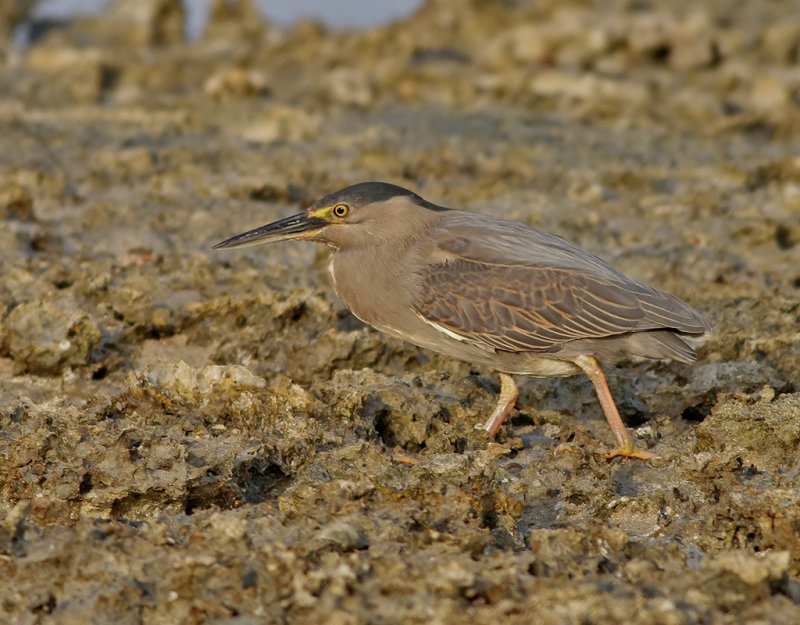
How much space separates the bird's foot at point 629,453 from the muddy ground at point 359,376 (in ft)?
0.18

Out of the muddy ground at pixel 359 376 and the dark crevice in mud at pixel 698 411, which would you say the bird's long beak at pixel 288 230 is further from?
the dark crevice in mud at pixel 698 411

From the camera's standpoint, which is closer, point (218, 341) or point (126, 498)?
point (126, 498)

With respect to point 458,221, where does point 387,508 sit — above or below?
below

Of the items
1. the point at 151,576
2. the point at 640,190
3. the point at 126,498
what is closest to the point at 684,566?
the point at 151,576

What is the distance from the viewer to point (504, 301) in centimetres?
508

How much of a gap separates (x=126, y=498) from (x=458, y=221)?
7.31ft

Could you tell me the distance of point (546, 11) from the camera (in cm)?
1493

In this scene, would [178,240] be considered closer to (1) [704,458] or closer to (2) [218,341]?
(2) [218,341]

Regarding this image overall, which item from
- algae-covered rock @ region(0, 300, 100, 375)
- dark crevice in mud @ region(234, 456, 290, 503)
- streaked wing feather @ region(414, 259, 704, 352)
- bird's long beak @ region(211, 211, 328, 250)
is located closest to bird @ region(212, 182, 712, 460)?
streaked wing feather @ region(414, 259, 704, 352)

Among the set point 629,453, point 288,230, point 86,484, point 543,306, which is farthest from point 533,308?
point 86,484

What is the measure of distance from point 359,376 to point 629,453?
1306 millimetres

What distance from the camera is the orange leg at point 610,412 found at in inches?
188

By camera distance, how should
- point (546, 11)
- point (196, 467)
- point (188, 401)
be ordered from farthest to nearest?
point (546, 11) < point (188, 401) < point (196, 467)

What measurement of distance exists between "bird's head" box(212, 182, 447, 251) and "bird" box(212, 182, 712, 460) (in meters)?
0.01
